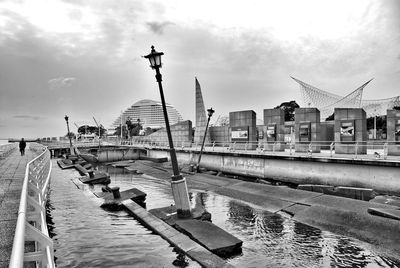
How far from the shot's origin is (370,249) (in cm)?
905

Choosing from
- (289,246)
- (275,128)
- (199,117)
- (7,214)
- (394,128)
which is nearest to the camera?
(7,214)

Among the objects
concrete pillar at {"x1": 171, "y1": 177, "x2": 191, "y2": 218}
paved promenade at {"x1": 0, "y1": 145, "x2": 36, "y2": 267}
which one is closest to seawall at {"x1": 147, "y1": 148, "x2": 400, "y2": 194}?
concrete pillar at {"x1": 171, "y1": 177, "x2": 191, "y2": 218}

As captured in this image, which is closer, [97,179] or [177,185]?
[177,185]

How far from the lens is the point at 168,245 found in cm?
799

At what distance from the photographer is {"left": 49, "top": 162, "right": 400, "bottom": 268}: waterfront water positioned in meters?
7.14

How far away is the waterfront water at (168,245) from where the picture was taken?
7.14m

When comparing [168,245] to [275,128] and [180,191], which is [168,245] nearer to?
[180,191]

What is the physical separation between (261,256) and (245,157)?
1775 cm

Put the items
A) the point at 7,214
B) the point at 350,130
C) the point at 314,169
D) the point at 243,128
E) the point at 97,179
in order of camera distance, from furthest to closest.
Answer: the point at 243,128 → the point at 350,130 → the point at 97,179 → the point at 314,169 → the point at 7,214

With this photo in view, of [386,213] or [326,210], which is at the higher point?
[386,213]

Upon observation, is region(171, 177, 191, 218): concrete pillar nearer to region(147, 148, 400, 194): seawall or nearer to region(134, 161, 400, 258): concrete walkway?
region(134, 161, 400, 258): concrete walkway

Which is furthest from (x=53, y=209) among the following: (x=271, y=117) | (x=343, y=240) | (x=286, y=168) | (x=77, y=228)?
(x=271, y=117)

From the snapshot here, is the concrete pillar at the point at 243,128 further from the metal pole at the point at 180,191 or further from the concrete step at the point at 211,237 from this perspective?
the concrete step at the point at 211,237

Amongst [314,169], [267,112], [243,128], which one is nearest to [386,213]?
[314,169]
